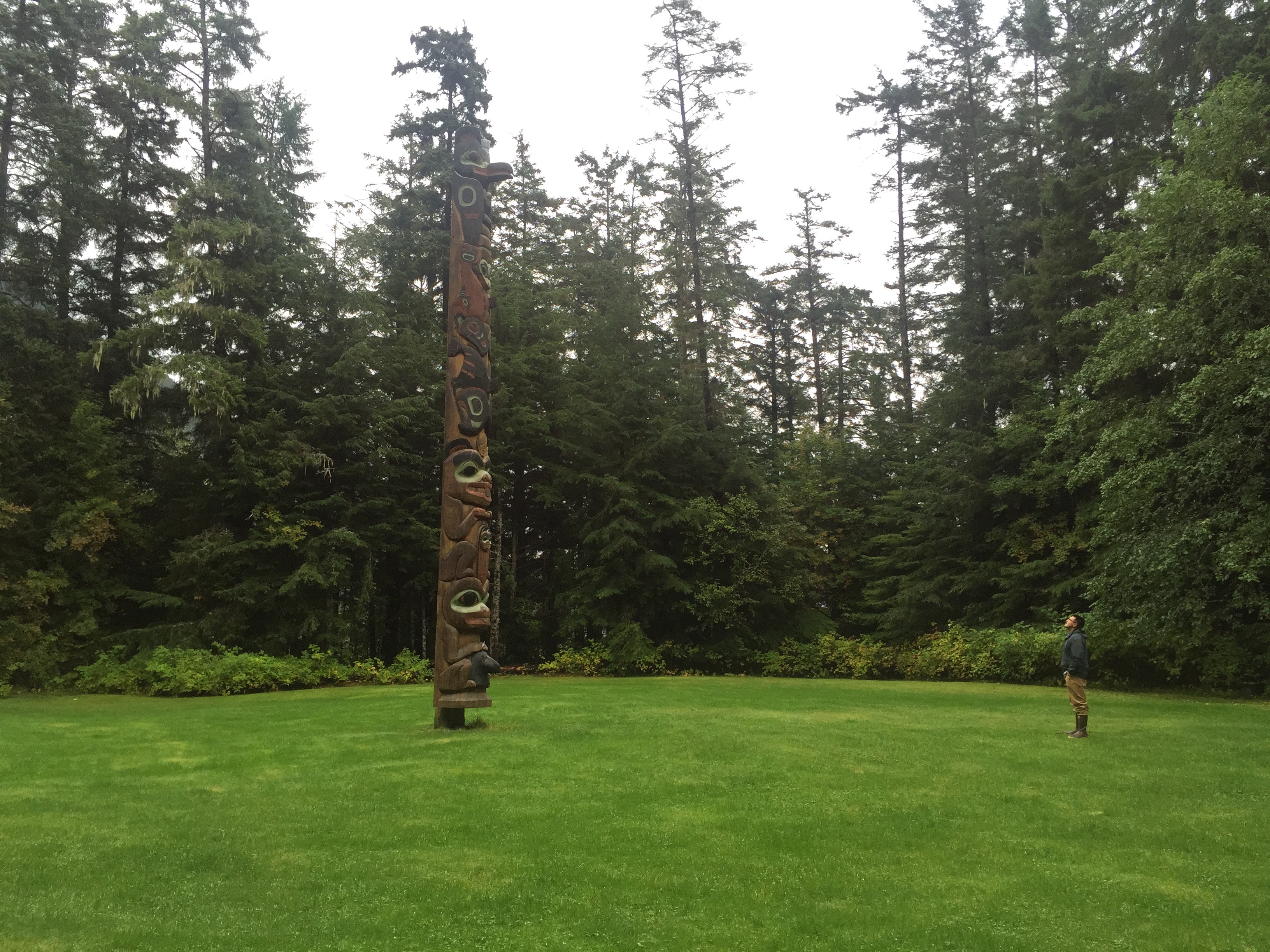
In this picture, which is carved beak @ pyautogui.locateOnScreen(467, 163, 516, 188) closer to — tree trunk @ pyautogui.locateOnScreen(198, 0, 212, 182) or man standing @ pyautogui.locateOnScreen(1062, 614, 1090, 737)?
man standing @ pyautogui.locateOnScreen(1062, 614, 1090, 737)

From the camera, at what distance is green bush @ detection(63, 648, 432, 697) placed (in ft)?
63.8

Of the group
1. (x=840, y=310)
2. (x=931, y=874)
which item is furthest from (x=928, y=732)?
(x=840, y=310)

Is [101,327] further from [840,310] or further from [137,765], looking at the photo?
[840,310]

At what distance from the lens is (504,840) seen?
7156mm

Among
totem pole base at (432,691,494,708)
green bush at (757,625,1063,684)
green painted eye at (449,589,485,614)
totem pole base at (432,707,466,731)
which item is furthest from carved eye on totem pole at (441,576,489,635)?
green bush at (757,625,1063,684)

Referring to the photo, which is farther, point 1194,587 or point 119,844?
point 1194,587

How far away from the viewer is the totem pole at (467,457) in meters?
12.3

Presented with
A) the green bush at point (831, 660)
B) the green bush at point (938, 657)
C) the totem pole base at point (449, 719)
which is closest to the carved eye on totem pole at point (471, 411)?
the totem pole base at point (449, 719)

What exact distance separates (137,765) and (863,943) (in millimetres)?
8893

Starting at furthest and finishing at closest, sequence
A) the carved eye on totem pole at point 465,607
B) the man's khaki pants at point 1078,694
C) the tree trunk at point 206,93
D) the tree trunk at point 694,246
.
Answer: the tree trunk at point 694,246 < the tree trunk at point 206,93 < the carved eye on totem pole at point 465,607 < the man's khaki pants at point 1078,694

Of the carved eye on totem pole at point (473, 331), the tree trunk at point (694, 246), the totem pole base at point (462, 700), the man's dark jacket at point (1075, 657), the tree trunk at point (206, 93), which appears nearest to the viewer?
the man's dark jacket at point (1075, 657)

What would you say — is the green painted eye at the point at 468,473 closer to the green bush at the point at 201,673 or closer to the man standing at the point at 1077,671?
the man standing at the point at 1077,671

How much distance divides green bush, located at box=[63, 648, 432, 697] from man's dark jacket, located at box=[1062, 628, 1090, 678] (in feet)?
52.9

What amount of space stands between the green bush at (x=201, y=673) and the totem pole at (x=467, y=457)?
925 centimetres
